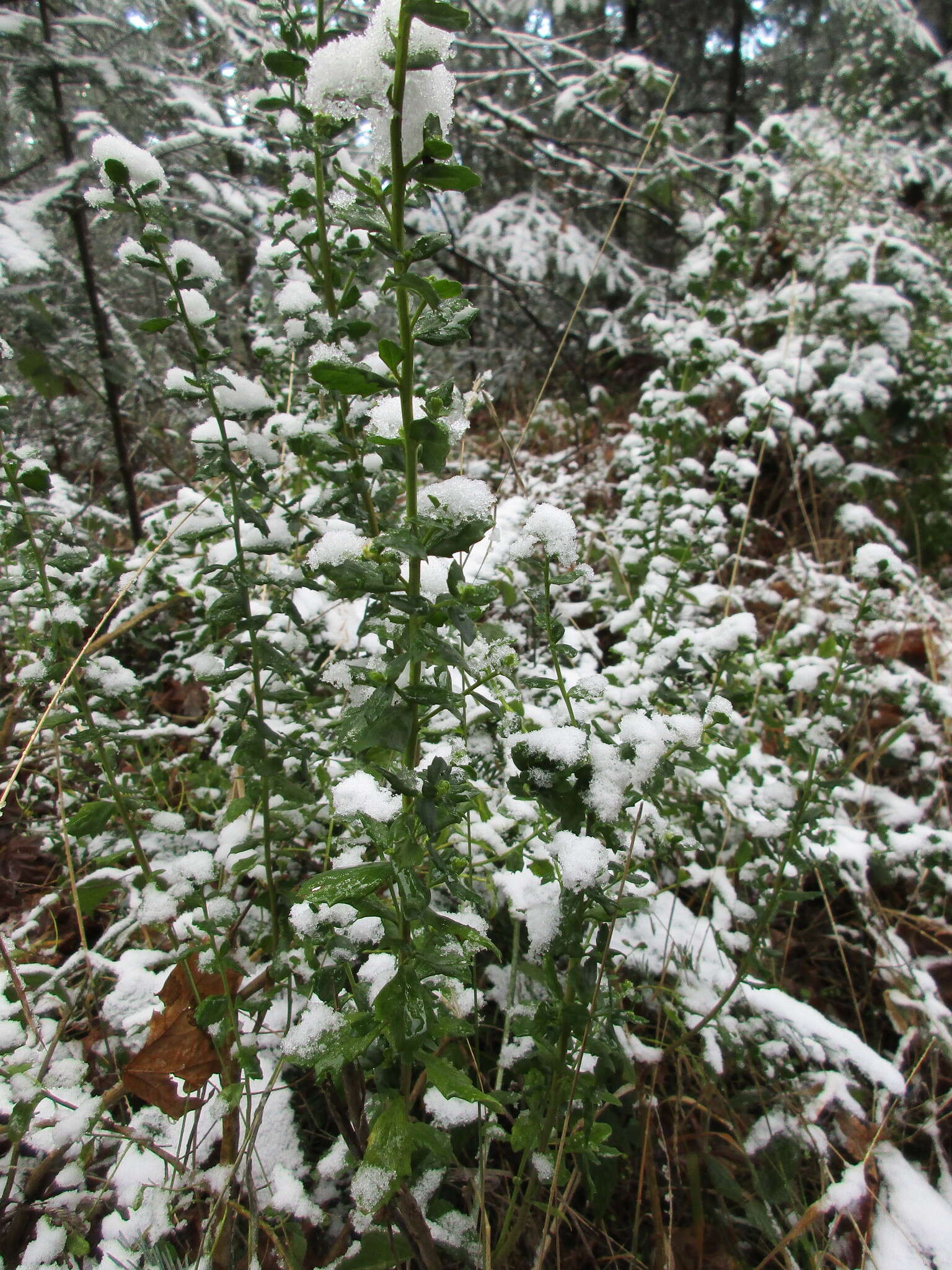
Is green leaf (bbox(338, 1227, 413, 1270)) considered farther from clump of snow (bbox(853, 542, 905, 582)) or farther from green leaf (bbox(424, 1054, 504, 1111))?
clump of snow (bbox(853, 542, 905, 582))

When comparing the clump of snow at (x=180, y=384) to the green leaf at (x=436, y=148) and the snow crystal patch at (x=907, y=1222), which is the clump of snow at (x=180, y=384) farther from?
the snow crystal patch at (x=907, y=1222)

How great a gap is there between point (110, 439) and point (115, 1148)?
3.56 meters

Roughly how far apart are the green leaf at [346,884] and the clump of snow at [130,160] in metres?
1.27

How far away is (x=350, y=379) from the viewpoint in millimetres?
959

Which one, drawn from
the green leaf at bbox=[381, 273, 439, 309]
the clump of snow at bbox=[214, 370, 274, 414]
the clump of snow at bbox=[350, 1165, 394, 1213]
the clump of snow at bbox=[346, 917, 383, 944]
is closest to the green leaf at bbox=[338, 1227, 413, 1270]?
the clump of snow at bbox=[350, 1165, 394, 1213]

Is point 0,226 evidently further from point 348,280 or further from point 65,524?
point 348,280

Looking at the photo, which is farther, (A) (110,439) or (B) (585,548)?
Result: (A) (110,439)

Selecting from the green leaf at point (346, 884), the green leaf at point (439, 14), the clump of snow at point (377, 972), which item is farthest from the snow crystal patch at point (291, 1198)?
the green leaf at point (439, 14)

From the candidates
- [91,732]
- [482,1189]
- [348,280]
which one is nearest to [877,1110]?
[482,1189]

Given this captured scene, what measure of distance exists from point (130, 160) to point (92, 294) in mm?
1918

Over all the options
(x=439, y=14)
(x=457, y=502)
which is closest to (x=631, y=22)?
(x=439, y=14)

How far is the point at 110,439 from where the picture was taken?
3.88 meters

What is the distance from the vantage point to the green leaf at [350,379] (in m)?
0.94

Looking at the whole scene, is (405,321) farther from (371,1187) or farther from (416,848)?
(371,1187)
